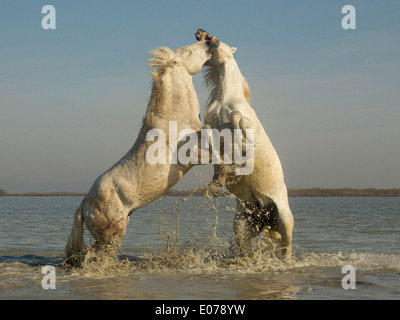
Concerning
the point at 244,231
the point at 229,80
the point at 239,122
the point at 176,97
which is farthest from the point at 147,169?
the point at 244,231

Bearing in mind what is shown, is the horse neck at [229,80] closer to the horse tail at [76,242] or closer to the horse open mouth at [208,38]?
the horse open mouth at [208,38]

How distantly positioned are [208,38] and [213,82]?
678mm

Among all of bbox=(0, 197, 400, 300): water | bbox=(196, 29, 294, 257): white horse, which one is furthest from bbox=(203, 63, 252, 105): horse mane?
bbox=(0, 197, 400, 300): water

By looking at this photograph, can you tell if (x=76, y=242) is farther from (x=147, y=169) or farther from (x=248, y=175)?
(x=248, y=175)

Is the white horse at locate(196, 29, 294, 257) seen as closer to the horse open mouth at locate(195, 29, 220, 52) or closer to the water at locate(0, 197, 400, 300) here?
the horse open mouth at locate(195, 29, 220, 52)

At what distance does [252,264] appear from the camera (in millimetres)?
7391

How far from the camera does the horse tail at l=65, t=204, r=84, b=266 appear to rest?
7.05 meters

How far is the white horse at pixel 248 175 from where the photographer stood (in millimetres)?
7042

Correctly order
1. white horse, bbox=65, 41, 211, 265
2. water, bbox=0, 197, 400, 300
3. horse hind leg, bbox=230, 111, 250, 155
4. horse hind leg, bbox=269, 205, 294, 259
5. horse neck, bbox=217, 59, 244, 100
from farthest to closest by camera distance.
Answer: horse hind leg, bbox=269, 205, 294, 259
horse neck, bbox=217, 59, 244, 100
horse hind leg, bbox=230, 111, 250, 155
white horse, bbox=65, 41, 211, 265
water, bbox=0, 197, 400, 300

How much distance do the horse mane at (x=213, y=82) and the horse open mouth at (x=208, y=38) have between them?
0.39 m

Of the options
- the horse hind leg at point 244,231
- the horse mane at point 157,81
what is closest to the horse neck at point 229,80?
the horse mane at point 157,81

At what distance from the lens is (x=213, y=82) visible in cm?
766
